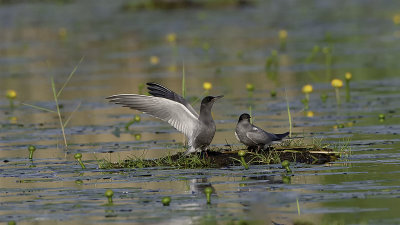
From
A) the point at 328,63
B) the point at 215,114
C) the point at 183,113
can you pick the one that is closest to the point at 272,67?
the point at 328,63

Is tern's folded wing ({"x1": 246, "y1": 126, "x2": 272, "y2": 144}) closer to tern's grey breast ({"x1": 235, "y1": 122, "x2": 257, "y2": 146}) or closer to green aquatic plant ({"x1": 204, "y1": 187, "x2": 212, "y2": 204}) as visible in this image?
tern's grey breast ({"x1": 235, "y1": 122, "x2": 257, "y2": 146})

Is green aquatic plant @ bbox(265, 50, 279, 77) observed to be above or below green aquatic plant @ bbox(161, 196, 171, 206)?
above

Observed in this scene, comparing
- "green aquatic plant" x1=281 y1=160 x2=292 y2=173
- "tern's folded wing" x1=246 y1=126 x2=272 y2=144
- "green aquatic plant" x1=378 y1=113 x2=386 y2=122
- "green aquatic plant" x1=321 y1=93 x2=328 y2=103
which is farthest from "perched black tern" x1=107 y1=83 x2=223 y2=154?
"green aquatic plant" x1=321 y1=93 x2=328 y2=103

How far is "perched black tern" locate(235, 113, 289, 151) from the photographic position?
10617mm

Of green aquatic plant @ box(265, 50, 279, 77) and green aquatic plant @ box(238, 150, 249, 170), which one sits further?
green aquatic plant @ box(265, 50, 279, 77)

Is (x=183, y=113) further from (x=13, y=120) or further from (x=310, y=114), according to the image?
(x=13, y=120)

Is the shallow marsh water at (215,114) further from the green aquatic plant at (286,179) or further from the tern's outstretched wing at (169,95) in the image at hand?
the tern's outstretched wing at (169,95)

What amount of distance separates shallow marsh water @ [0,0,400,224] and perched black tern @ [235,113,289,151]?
0.43 meters

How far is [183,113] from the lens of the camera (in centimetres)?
1091

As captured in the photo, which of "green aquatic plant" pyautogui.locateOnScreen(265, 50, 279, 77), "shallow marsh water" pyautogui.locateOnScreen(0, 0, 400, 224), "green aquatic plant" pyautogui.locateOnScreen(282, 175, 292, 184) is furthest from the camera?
"green aquatic plant" pyautogui.locateOnScreen(265, 50, 279, 77)

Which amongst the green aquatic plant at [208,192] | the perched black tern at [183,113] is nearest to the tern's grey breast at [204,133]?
the perched black tern at [183,113]

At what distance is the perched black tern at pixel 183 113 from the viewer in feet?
35.1

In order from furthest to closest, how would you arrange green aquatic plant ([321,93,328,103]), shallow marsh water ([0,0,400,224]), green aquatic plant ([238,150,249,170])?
1. green aquatic plant ([321,93,328,103])
2. green aquatic plant ([238,150,249,170])
3. shallow marsh water ([0,0,400,224])

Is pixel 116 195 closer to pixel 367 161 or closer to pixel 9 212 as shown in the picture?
pixel 9 212
